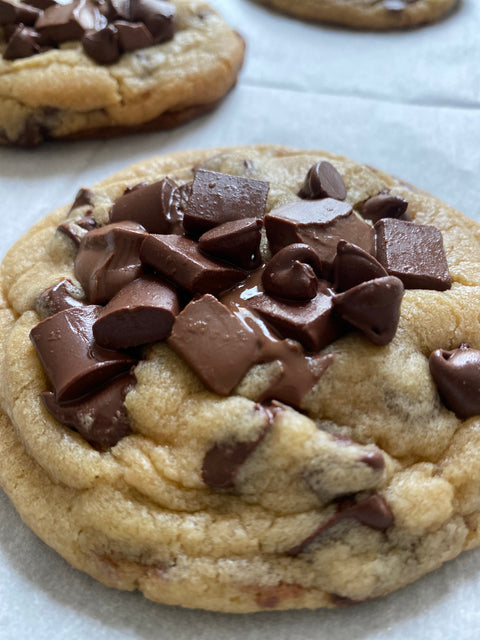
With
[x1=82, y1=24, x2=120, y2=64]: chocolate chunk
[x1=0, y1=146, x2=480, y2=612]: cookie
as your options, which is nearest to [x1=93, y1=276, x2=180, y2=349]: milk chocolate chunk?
[x1=0, y1=146, x2=480, y2=612]: cookie

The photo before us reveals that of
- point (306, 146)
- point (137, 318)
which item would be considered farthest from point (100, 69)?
point (137, 318)

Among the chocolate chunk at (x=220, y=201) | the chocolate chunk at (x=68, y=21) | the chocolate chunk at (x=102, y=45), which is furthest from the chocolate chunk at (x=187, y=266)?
the chocolate chunk at (x=68, y=21)

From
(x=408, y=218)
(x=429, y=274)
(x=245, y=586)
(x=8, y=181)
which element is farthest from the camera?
(x=8, y=181)

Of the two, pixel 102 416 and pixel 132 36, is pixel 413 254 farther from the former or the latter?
pixel 132 36

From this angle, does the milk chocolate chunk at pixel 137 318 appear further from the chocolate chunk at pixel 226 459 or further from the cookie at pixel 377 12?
the cookie at pixel 377 12

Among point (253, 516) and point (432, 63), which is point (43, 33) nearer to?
point (432, 63)

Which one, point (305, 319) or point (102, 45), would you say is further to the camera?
point (102, 45)

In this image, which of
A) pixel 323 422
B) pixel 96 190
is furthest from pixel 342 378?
pixel 96 190
